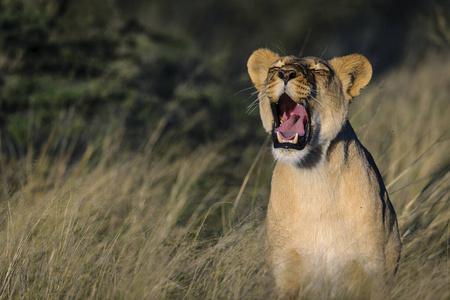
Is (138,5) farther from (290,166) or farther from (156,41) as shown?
(290,166)

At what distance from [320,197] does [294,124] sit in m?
0.40

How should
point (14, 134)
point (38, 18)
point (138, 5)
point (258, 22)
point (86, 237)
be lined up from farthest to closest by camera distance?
point (258, 22) → point (138, 5) → point (38, 18) → point (14, 134) → point (86, 237)

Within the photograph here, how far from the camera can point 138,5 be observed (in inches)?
738

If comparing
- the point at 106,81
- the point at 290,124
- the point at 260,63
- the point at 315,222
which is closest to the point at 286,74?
the point at 290,124

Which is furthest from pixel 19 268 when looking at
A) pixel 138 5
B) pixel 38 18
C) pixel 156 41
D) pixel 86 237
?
pixel 138 5

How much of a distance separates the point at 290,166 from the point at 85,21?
4257 mm

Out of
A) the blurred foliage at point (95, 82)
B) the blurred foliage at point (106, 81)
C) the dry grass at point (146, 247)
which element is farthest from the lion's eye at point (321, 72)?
the blurred foliage at point (95, 82)

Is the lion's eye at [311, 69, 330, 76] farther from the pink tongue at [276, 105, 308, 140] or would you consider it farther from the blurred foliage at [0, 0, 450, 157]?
the blurred foliage at [0, 0, 450, 157]

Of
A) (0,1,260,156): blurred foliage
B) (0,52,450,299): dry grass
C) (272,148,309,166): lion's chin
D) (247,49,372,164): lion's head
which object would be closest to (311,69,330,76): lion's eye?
(247,49,372,164): lion's head

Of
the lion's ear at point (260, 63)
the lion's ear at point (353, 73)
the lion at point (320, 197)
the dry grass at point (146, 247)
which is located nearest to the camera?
the dry grass at point (146, 247)

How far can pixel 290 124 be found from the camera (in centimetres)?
396

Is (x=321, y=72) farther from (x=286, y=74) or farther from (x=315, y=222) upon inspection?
(x=315, y=222)

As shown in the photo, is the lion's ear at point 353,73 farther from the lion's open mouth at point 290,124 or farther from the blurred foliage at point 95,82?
the blurred foliage at point 95,82

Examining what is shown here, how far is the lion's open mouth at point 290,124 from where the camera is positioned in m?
3.85
